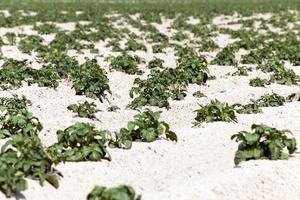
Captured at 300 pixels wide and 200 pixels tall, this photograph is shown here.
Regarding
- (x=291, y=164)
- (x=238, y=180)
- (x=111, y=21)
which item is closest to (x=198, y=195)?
(x=238, y=180)

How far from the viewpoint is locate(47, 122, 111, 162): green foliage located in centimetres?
858

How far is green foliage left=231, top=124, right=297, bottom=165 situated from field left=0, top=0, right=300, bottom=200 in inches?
0.7

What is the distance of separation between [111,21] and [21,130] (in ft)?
90.8

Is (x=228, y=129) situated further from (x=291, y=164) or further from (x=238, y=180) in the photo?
(x=238, y=180)

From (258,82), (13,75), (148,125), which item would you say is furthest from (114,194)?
(258,82)

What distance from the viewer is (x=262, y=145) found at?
9031 mm

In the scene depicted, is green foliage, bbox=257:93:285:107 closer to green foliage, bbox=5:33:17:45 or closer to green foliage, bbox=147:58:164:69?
green foliage, bbox=147:58:164:69

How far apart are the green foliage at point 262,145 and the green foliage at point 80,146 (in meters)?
2.06

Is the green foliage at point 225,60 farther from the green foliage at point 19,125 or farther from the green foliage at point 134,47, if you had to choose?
the green foliage at point 19,125

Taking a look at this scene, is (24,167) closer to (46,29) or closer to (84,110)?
(84,110)

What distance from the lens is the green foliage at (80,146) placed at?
858cm

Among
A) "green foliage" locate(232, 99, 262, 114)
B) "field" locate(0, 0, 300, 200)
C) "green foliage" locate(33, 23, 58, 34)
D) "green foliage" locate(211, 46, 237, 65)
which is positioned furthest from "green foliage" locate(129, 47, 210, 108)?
"green foliage" locate(33, 23, 58, 34)

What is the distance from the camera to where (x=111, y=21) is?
37438 mm

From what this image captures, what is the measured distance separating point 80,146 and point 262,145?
2788 mm
